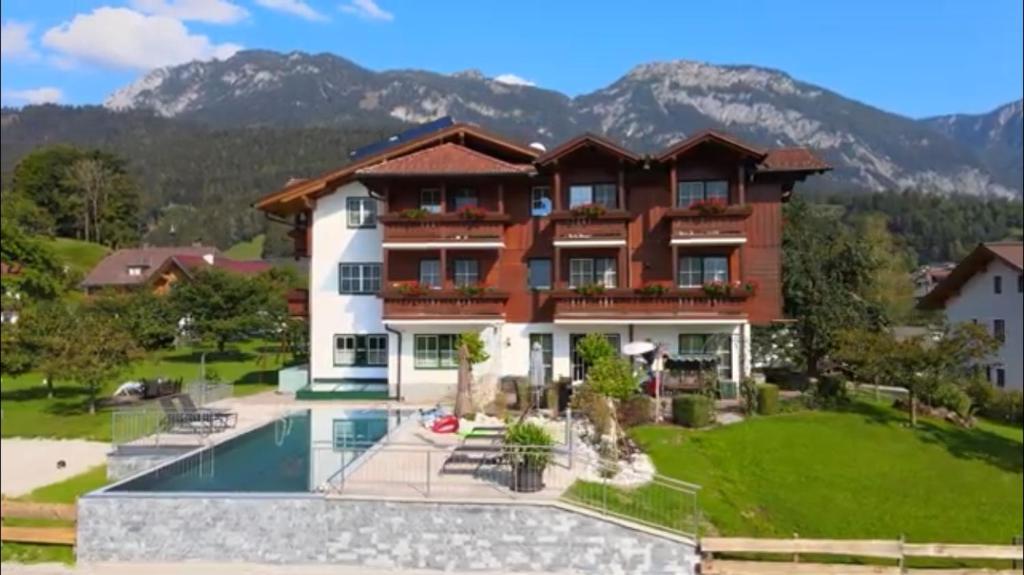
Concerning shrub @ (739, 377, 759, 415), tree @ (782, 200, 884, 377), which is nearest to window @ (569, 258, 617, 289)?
shrub @ (739, 377, 759, 415)

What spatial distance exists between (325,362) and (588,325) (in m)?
5.97

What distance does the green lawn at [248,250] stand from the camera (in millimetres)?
26859

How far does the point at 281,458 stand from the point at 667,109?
7.68 metres

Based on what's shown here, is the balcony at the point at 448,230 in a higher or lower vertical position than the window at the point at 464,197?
lower

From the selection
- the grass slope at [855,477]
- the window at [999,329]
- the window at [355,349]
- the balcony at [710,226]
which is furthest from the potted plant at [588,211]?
the window at [999,329]

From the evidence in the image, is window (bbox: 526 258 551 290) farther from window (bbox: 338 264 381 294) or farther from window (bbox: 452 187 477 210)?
window (bbox: 338 264 381 294)

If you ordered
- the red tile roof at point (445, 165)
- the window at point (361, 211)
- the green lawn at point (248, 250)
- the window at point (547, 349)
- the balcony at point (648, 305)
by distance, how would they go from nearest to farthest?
the balcony at point (648, 305)
the red tile roof at point (445, 165)
the window at point (547, 349)
the window at point (361, 211)
the green lawn at point (248, 250)

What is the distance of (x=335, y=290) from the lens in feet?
54.2

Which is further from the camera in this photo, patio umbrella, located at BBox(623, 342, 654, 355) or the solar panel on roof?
the solar panel on roof

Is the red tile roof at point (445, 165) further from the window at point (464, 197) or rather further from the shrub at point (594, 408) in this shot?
the shrub at point (594, 408)

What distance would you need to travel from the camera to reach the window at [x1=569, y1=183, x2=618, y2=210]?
1515 centimetres

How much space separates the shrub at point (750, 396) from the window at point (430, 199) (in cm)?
728

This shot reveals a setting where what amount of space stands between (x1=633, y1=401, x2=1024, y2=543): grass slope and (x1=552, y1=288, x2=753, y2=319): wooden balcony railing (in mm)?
3742

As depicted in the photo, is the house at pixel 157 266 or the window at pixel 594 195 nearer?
the window at pixel 594 195
